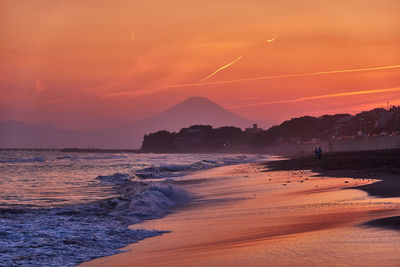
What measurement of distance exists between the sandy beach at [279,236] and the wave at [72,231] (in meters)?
0.58

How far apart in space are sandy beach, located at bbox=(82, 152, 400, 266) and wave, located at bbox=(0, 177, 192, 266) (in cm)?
58

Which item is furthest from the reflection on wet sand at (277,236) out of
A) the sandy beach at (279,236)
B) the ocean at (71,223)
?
the ocean at (71,223)

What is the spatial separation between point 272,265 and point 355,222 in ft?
11.3

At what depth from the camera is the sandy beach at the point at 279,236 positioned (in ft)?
22.2

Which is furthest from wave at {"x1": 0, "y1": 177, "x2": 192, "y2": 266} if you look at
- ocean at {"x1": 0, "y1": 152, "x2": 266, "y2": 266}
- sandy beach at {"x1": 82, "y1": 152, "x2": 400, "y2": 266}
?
sandy beach at {"x1": 82, "y1": 152, "x2": 400, "y2": 266}

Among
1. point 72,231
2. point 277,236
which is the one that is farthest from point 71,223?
point 277,236

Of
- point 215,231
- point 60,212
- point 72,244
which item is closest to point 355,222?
point 215,231

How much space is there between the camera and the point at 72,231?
11.6 m

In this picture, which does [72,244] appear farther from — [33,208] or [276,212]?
[33,208]

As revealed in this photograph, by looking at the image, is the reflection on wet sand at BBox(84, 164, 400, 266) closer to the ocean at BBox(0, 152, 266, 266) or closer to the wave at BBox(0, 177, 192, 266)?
the wave at BBox(0, 177, 192, 266)

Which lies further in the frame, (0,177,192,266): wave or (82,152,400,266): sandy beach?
(0,177,192,266): wave

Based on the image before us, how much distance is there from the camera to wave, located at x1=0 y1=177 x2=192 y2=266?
911cm

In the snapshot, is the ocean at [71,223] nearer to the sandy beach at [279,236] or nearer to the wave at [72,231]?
the wave at [72,231]

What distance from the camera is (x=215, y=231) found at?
10.7m
